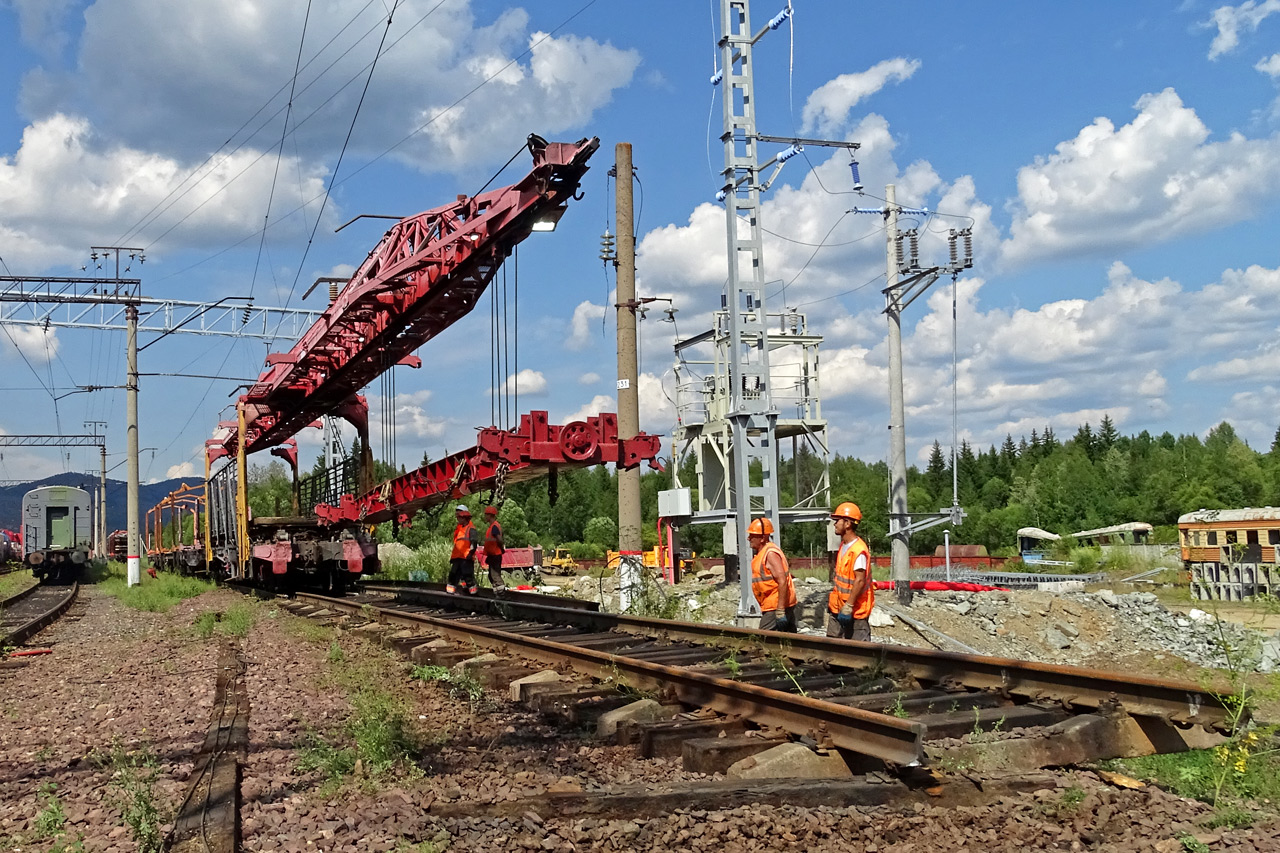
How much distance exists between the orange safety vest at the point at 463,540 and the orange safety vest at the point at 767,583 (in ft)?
21.7

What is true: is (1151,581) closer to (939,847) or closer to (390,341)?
(390,341)

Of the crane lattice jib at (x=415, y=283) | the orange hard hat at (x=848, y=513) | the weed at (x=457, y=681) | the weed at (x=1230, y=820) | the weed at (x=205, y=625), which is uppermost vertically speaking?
the crane lattice jib at (x=415, y=283)

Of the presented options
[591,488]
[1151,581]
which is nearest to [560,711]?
[1151,581]

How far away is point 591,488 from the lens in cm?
9831

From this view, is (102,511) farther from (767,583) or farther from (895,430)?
(767,583)

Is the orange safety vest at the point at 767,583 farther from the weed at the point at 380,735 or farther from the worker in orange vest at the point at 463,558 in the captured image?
the worker in orange vest at the point at 463,558

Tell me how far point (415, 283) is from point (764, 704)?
1005cm

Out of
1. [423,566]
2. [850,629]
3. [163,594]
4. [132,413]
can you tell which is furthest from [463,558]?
[132,413]

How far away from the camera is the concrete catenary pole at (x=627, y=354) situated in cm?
1540

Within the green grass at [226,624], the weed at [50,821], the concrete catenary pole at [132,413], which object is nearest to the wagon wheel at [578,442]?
the green grass at [226,624]

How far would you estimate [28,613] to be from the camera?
20.8 metres

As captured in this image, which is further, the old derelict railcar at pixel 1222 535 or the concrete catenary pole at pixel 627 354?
the old derelict railcar at pixel 1222 535

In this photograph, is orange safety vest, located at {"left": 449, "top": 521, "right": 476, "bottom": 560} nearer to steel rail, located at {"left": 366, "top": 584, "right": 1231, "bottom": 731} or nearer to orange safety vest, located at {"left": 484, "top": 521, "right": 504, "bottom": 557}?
orange safety vest, located at {"left": 484, "top": 521, "right": 504, "bottom": 557}

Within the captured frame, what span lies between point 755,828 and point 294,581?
1988 centimetres
